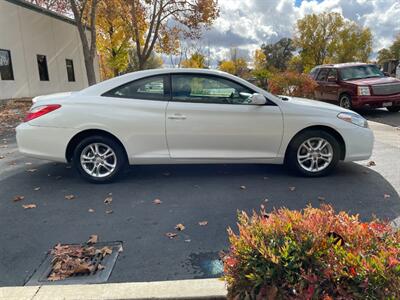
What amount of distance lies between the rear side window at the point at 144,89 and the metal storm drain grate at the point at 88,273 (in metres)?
2.24

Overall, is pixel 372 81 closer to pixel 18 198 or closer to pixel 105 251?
pixel 105 251

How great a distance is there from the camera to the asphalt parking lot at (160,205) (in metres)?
2.83

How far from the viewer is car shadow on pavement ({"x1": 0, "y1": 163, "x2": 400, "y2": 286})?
2.87 meters

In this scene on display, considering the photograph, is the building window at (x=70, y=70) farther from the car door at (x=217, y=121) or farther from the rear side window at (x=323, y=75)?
the car door at (x=217, y=121)

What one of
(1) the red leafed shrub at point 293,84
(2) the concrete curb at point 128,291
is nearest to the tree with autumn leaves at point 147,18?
(1) the red leafed shrub at point 293,84

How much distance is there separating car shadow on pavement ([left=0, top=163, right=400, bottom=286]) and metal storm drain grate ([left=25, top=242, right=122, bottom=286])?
0.22 ft

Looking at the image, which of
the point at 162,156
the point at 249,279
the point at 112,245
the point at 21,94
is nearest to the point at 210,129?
the point at 162,156

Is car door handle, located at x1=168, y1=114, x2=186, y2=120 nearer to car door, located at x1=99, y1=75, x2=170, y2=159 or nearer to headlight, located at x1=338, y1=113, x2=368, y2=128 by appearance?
car door, located at x1=99, y1=75, x2=170, y2=159

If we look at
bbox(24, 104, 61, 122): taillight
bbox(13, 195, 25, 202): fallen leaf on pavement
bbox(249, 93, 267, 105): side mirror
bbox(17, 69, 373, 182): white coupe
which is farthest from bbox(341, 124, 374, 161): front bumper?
bbox(13, 195, 25, 202): fallen leaf on pavement

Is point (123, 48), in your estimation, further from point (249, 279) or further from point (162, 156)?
point (249, 279)

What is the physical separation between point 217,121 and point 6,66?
608 inches

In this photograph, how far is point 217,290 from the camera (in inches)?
87.0

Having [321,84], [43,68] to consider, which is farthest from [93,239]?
[43,68]

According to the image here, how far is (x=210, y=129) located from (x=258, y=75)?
47.5 ft
